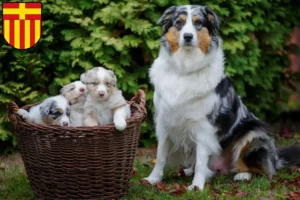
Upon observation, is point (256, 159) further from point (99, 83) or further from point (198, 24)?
point (99, 83)

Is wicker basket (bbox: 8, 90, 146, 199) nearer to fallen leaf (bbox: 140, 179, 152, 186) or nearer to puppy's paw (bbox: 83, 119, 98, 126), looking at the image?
puppy's paw (bbox: 83, 119, 98, 126)

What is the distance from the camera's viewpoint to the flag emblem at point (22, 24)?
605 cm

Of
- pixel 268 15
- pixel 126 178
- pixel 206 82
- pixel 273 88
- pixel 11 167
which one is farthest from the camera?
pixel 273 88

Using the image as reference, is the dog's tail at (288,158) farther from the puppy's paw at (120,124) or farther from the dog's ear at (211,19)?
the puppy's paw at (120,124)

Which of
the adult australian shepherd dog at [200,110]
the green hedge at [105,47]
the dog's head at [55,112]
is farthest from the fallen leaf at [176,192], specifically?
the green hedge at [105,47]

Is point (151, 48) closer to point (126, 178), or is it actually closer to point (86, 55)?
point (86, 55)

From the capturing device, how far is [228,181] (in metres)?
5.19

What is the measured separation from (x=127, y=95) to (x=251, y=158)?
1.98 meters

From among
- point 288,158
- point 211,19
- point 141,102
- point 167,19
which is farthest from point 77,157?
point 288,158

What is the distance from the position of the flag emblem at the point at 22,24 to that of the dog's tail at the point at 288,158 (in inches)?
115

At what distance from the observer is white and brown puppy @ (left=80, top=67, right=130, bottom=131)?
14.5 feet

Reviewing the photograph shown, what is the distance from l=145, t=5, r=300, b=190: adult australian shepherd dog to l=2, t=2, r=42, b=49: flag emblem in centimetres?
175

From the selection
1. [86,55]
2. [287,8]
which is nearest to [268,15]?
[287,8]

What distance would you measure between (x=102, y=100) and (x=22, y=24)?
80.2 inches
